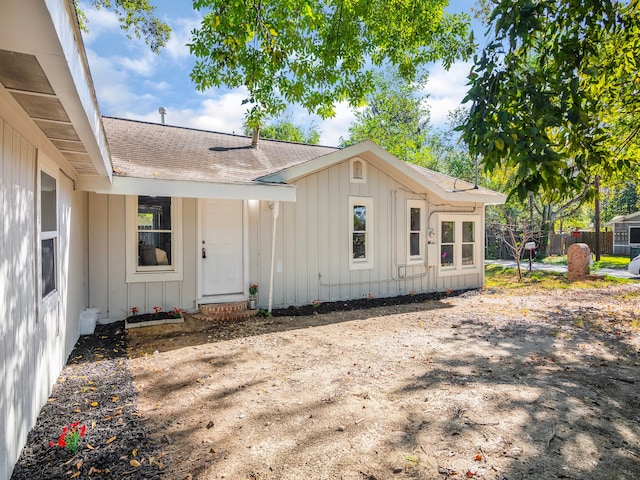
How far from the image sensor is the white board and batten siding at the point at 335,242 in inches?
302

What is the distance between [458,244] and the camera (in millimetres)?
10617

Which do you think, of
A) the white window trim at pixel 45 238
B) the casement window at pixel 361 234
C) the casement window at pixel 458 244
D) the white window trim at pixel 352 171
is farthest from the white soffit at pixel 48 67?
the casement window at pixel 458 244

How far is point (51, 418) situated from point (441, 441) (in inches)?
123

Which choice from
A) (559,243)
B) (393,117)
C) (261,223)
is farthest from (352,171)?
(559,243)

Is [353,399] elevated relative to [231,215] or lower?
lower

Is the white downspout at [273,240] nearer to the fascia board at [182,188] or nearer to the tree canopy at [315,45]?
the fascia board at [182,188]

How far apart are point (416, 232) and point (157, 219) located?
6.35 metres

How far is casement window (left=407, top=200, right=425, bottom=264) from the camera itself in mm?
9641

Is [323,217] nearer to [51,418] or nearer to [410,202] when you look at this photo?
[410,202]

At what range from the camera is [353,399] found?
11.5 ft

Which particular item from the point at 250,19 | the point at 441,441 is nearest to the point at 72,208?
the point at 250,19

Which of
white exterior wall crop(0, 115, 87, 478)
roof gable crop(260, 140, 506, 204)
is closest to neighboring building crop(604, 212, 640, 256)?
roof gable crop(260, 140, 506, 204)

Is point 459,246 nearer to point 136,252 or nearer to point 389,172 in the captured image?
point 389,172

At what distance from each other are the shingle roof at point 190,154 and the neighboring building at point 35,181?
1.94 metres
